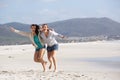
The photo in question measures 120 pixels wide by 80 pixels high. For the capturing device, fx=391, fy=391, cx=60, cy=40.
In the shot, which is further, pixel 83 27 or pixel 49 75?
pixel 83 27

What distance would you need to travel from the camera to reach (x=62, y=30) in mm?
180375

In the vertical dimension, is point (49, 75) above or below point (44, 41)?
below

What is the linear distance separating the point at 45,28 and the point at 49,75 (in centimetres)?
161

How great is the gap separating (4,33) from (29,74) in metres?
137

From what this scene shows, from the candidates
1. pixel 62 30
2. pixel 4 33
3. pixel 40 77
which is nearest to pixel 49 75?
pixel 40 77

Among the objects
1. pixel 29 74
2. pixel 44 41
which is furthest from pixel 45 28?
pixel 29 74

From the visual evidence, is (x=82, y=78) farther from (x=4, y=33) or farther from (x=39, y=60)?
(x=4, y=33)

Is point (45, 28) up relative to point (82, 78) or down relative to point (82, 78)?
up

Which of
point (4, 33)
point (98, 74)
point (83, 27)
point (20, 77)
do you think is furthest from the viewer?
point (83, 27)

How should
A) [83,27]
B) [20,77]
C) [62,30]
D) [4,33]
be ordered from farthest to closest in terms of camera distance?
[83,27] < [62,30] < [4,33] < [20,77]

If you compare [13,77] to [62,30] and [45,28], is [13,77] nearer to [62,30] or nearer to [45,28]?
[45,28]

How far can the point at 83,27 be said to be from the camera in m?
195

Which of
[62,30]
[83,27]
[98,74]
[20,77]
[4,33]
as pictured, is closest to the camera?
[20,77]

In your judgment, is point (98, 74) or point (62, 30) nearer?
point (98, 74)
